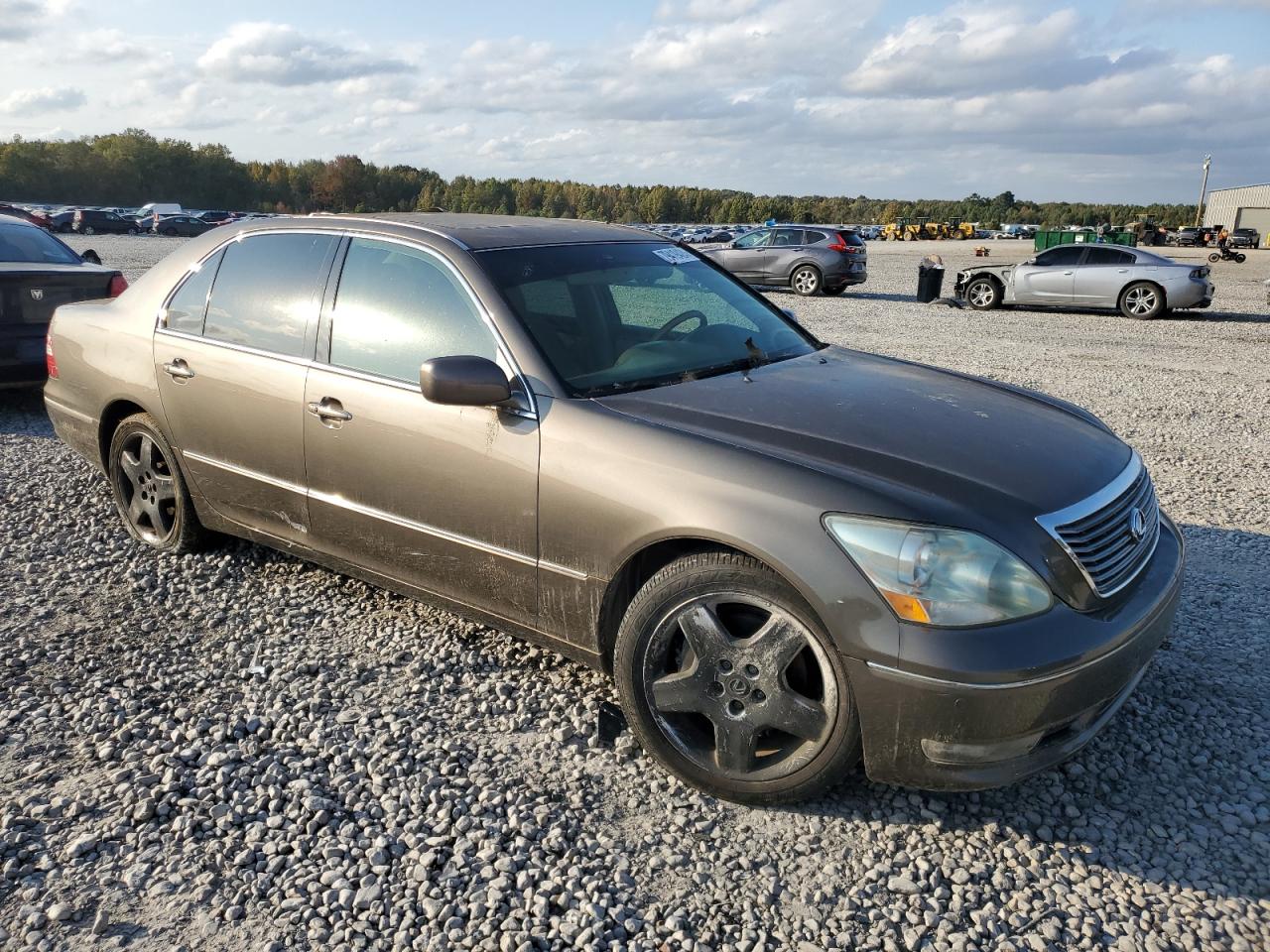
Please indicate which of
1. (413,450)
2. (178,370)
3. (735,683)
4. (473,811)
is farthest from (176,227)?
(735,683)

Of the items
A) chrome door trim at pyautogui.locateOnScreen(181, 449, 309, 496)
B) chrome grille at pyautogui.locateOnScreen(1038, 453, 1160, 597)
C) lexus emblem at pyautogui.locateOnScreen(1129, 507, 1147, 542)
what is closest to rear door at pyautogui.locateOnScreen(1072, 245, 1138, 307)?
chrome grille at pyautogui.locateOnScreen(1038, 453, 1160, 597)

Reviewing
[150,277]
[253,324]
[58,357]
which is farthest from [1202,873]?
[58,357]

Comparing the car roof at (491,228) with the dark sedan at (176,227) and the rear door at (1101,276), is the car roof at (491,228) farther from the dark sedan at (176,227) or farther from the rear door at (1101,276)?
the dark sedan at (176,227)

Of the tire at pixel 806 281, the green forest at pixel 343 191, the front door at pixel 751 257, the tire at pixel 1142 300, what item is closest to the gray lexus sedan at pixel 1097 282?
the tire at pixel 1142 300

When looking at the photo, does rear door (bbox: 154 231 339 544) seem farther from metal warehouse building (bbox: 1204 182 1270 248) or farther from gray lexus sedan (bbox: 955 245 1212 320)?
metal warehouse building (bbox: 1204 182 1270 248)

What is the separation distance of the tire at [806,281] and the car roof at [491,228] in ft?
56.0

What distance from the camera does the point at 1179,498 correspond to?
597cm

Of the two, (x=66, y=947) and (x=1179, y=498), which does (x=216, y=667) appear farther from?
(x=1179, y=498)

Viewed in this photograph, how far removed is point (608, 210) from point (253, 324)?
411ft

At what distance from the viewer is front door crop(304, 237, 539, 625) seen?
3266 mm

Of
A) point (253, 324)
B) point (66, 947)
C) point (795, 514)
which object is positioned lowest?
point (66, 947)

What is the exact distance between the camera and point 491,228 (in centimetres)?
394

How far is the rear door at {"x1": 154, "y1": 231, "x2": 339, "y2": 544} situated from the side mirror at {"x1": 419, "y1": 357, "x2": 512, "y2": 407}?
940 mm

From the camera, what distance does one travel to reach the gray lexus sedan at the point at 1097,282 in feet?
57.2
